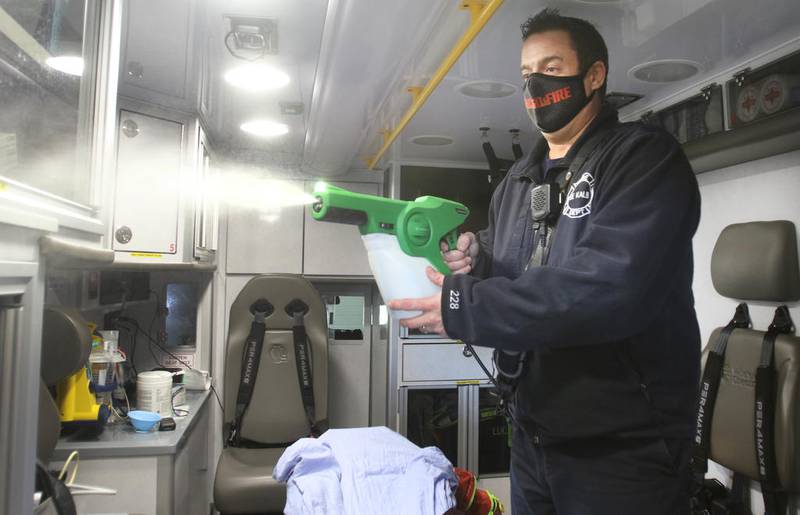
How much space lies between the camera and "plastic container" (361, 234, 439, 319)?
43.5 inches

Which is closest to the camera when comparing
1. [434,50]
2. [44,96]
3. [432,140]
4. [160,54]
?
[44,96]

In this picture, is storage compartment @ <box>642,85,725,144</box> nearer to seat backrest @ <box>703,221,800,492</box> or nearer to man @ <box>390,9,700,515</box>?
seat backrest @ <box>703,221,800,492</box>

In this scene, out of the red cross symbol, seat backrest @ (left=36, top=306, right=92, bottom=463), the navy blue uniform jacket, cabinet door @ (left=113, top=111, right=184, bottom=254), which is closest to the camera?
the navy blue uniform jacket

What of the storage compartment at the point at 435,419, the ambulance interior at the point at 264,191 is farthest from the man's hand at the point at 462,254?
the storage compartment at the point at 435,419

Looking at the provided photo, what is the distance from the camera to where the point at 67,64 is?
113cm

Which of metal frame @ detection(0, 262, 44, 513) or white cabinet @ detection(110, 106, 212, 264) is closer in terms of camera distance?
metal frame @ detection(0, 262, 44, 513)

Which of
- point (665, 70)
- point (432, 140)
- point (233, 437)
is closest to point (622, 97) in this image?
point (665, 70)

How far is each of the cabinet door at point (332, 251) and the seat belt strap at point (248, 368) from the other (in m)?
0.75

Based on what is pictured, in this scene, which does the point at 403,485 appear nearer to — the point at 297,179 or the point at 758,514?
the point at 758,514

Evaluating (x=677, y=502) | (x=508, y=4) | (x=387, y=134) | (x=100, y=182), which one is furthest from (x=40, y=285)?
(x=387, y=134)

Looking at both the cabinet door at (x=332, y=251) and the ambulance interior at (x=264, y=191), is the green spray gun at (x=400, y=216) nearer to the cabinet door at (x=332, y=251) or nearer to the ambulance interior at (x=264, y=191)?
the ambulance interior at (x=264, y=191)

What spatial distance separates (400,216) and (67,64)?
31.1 inches

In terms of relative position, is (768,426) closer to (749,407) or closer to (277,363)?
(749,407)

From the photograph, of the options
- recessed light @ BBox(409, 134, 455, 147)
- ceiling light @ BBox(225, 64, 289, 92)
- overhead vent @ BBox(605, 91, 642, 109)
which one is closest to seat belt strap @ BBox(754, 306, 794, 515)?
overhead vent @ BBox(605, 91, 642, 109)
